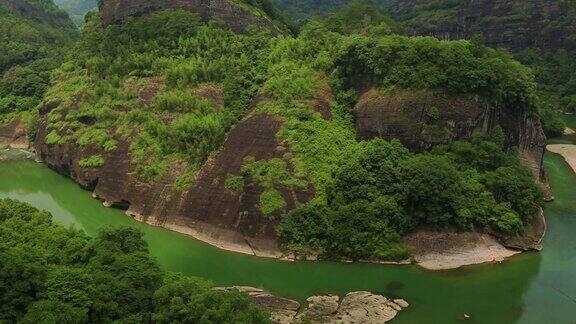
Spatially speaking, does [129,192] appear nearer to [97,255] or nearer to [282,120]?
[282,120]

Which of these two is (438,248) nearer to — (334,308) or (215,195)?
(334,308)

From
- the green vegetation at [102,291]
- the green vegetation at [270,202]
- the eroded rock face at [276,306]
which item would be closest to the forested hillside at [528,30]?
the green vegetation at [270,202]

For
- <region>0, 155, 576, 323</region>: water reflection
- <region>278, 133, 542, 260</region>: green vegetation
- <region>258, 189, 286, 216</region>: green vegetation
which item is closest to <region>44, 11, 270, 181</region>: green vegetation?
<region>0, 155, 576, 323</region>: water reflection

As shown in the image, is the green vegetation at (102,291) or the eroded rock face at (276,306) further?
the eroded rock face at (276,306)

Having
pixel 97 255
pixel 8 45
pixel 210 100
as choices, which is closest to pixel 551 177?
pixel 210 100

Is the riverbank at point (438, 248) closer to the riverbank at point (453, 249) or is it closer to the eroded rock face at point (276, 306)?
the riverbank at point (453, 249)

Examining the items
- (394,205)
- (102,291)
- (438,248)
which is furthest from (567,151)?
(102,291)
